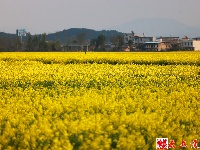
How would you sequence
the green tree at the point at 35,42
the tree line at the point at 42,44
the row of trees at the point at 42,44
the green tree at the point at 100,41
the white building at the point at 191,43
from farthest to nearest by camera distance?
the white building at the point at 191,43
the green tree at the point at 100,41
the green tree at the point at 35,42
the tree line at the point at 42,44
the row of trees at the point at 42,44

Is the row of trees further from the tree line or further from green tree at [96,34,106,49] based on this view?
green tree at [96,34,106,49]

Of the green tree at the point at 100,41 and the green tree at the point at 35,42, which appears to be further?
the green tree at the point at 100,41

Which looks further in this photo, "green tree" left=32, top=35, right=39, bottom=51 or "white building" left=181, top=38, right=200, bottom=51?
"white building" left=181, top=38, right=200, bottom=51

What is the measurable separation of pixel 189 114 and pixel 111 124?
160 centimetres

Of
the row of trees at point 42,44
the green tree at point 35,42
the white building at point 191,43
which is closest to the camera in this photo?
the row of trees at point 42,44

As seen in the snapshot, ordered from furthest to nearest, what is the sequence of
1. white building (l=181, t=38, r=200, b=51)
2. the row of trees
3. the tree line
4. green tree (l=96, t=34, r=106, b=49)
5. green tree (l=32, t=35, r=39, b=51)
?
white building (l=181, t=38, r=200, b=51) < green tree (l=96, t=34, r=106, b=49) < green tree (l=32, t=35, r=39, b=51) < the tree line < the row of trees

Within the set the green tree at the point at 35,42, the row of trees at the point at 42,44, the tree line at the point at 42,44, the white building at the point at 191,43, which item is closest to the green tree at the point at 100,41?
the tree line at the point at 42,44

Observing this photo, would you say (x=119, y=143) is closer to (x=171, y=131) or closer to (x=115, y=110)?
(x=171, y=131)

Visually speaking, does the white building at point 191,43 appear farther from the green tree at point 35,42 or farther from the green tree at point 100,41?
the green tree at point 35,42

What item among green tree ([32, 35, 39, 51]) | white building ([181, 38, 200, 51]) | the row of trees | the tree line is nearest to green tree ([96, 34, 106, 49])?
the tree line

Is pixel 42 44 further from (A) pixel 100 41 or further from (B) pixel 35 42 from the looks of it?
(A) pixel 100 41

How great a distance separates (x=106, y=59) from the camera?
2634 centimetres

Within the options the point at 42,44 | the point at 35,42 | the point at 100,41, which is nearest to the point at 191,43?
the point at 100,41

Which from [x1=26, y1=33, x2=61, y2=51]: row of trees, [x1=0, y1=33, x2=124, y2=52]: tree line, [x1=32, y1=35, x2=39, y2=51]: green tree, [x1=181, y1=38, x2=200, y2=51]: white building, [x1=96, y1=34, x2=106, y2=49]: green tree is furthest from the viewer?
[x1=181, y1=38, x2=200, y2=51]: white building
